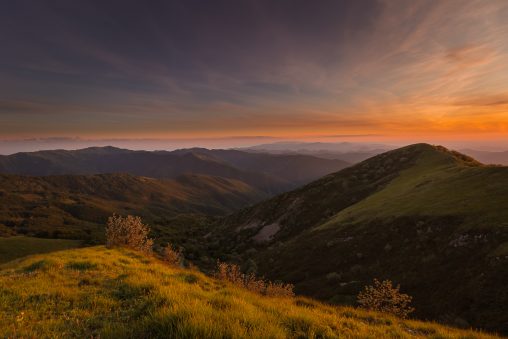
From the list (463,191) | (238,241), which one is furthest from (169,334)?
(238,241)

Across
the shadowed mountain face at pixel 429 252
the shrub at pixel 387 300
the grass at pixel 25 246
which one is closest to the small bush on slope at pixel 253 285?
the shrub at pixel 387 300

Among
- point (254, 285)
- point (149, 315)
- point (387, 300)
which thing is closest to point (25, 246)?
point (254, 285)

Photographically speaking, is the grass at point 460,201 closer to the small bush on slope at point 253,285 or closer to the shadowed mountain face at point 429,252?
the shadowed mountain face at point 429,252

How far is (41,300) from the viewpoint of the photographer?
9617 millimetres

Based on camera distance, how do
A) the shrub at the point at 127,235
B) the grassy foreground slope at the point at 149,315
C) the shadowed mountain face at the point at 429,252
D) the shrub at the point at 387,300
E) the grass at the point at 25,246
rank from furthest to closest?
the grass at the point at 25,246 → the shrub at the point at 127,235 → the shadowed mountain face at the point at 429,252 → the shrub at the point at 387,300 → the grassy foreground slope at the point at 149,315

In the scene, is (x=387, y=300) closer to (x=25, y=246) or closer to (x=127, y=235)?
(x=127, y=235)

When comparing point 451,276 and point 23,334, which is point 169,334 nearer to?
point 23,334

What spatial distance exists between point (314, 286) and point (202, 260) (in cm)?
3567

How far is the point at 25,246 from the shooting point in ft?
138

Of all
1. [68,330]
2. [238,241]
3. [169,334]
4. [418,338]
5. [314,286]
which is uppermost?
[169,334]

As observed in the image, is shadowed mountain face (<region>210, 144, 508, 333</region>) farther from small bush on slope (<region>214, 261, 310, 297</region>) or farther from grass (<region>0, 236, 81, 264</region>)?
grass (<region>0, 236, 81, 264</region>)

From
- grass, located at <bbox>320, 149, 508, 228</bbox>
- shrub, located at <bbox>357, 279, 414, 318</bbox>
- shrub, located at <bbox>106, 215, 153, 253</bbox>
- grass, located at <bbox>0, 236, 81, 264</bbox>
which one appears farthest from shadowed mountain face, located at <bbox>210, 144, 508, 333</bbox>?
grass, located at <bbox>0, 236, 81, 264</bbox>

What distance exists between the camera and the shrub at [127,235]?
1098 inches

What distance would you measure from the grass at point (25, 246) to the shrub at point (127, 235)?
14.9 m
